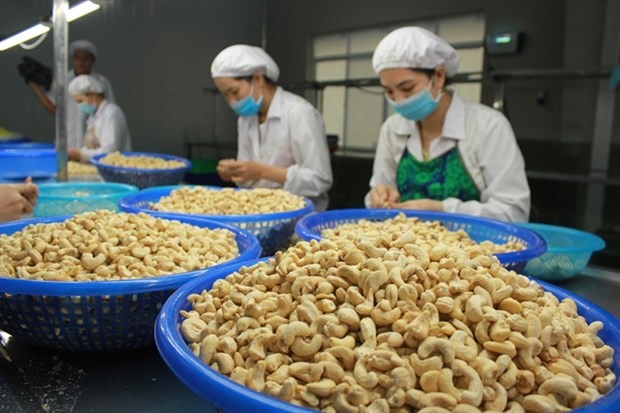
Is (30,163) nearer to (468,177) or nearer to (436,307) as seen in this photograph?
(468,177)

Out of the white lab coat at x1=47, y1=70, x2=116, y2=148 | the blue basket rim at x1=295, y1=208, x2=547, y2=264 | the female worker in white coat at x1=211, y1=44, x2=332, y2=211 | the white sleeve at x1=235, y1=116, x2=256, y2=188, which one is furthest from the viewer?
the white lab coat at x1=47, y1=70, x2=116, y2=148

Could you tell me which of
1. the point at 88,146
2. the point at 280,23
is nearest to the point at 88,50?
the point at 88,146

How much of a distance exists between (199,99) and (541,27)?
3153 millimetres

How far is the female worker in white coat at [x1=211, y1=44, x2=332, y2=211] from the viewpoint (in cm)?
232

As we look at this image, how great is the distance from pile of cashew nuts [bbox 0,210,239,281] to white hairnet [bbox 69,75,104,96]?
2479 millimetres

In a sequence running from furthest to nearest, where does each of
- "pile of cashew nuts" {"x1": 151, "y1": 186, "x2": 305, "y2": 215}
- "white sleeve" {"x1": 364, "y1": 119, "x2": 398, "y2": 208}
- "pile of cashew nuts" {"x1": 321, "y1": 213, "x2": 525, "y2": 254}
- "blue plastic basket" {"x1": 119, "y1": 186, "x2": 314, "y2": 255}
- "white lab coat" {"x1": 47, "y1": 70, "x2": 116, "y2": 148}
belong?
1. "white lab coat" {"x1": 47, "y1": 70, "x2": 116, "y2": 148}
2. "white sleeve" {"x1": 364, "y1": 119, "x2": 398, "y2": 208}
3. "pile of cashew nuts" {"x1": 151, "y1": 186, "x2": 305, "y2": 215}
4. "blue plastic basket" {"x1": 119, "y1": 186, "x2": 314, "y2": 255}
5. "pile of cashew nuts" {"x1": 321, "y1": 213, "x2": 525, "y2": 254}

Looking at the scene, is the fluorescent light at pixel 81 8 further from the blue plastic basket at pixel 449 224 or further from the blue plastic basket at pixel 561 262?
the blue plastic basket at pixel 561 262

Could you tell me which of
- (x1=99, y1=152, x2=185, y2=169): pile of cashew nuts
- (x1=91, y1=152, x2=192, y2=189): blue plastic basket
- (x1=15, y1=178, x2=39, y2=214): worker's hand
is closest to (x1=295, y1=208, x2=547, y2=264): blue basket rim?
(x1=15, y1=178, x2=39, y2=214): worker's hand

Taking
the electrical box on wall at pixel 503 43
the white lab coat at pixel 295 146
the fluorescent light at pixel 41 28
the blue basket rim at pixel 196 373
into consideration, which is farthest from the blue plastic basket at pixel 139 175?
the electrical box on wall at pixel 503 43

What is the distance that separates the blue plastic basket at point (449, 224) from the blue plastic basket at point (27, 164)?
4.68ft

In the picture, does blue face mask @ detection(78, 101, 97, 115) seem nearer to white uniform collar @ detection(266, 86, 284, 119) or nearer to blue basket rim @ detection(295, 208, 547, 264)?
white uniform collar @ detection(266, 86, 284, 119)

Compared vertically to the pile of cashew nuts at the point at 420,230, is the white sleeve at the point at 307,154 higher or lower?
higher

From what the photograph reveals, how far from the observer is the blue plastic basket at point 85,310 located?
0.73 m

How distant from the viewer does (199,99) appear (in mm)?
3326
